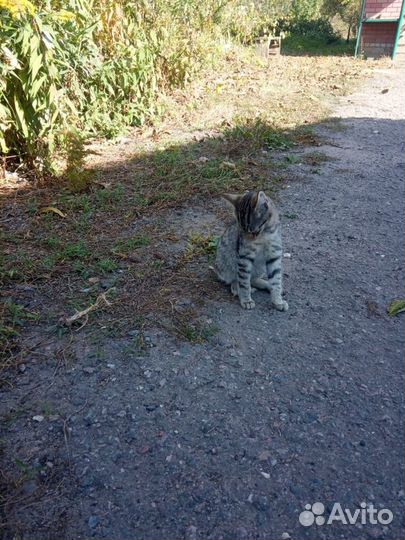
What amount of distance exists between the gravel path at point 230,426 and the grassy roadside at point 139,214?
0.39 metres

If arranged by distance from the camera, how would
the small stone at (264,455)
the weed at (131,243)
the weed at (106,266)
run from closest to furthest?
1. the small stone at (264,455)
2. the weed at (106,266)
3. the weed at (131,243)

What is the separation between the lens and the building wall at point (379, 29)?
14484 millimetres

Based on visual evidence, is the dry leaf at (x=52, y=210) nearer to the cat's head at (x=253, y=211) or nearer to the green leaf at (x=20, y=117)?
the green leaf at (x=20, y=117)

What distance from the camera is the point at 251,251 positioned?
126 inches

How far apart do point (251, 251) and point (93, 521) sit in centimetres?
205

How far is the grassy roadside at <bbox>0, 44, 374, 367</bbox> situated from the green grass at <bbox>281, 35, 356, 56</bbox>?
9972 mm

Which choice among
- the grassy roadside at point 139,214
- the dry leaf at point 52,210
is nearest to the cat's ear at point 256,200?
the grassy roadside at point 139,214

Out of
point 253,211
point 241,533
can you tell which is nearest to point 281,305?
point 253,211

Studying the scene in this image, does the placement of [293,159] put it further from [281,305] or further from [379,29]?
[379,29]

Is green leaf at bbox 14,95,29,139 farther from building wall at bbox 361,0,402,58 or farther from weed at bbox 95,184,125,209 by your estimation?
building wall at bbox 361,0,402,58

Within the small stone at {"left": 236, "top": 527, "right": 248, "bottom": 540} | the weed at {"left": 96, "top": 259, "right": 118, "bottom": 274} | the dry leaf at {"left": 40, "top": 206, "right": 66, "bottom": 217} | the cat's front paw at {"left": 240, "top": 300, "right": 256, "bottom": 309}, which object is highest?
the dry leaf at {"left": 40, "top": 206, "right": 66, "bottom": 217}

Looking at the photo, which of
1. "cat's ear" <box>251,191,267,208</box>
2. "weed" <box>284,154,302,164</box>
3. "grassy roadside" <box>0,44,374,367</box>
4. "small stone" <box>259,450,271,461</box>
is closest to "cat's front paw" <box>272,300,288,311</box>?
"grassy roadside" <box>0,44,374,367</box>

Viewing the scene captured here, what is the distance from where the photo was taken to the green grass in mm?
16859

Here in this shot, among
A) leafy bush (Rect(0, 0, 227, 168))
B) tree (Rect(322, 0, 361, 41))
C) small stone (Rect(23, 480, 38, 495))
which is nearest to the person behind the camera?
small stone (Rect(23, 480, 38, 495))
